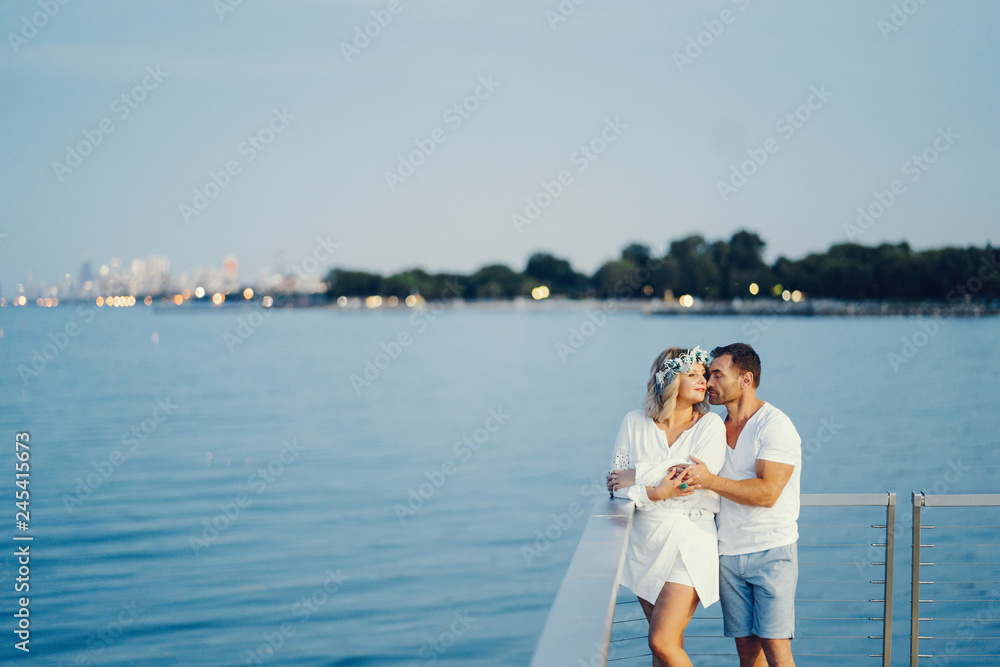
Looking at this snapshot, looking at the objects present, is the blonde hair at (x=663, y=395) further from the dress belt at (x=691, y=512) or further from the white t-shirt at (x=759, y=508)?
the dress belt at (x=691, y=512)

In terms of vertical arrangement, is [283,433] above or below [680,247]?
below

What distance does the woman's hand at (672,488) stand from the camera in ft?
13.5

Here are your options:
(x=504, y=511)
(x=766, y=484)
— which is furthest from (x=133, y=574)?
(x=766, y=484)

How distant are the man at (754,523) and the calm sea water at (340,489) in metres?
7.30

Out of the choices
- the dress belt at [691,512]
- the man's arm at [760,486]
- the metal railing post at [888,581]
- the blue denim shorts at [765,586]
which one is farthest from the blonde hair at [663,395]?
the metal railing post at [888,581]

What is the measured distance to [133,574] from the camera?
14.8m

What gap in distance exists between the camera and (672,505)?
4348 millimetres

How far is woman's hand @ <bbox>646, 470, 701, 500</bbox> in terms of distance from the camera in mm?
4125

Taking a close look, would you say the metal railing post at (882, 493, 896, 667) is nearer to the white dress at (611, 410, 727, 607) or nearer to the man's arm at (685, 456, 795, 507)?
the man's arm at (685, 456, 795, 507)

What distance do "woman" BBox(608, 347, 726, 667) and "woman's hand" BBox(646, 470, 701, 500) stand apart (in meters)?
0.01

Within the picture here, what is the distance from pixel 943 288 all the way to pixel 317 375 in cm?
10843

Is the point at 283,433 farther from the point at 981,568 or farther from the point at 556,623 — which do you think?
the point at 556,623

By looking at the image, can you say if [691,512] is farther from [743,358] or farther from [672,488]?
[743,358]

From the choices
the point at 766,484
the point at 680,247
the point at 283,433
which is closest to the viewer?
the point at 766,484
